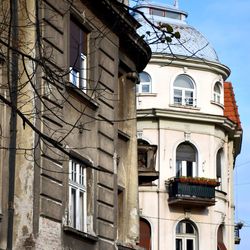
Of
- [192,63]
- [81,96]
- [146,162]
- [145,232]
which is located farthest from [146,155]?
[192,63]

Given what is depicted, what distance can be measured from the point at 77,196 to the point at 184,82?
80.7ft

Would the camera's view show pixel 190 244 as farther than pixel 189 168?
No

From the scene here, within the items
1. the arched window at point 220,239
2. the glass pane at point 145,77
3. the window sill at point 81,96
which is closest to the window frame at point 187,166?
the arched window at point 220,239

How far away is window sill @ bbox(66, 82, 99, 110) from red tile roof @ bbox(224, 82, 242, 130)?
26.3 m

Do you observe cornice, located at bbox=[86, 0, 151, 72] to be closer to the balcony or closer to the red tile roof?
the balcony

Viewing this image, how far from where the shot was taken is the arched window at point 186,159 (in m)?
46.0

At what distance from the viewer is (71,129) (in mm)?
17531

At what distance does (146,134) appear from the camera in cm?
4553

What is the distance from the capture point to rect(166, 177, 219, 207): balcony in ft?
145

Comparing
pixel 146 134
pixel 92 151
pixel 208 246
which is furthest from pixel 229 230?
pixel 92 151

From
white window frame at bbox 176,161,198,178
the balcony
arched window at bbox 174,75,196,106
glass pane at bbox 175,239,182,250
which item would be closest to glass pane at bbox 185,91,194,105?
arched window at bbox 174,75,196,106

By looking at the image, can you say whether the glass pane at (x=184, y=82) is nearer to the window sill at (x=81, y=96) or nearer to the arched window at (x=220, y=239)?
the arched window at (x=220, y=239)

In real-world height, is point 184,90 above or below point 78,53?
above

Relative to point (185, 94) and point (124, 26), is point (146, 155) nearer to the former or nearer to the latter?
point (124, 26)
